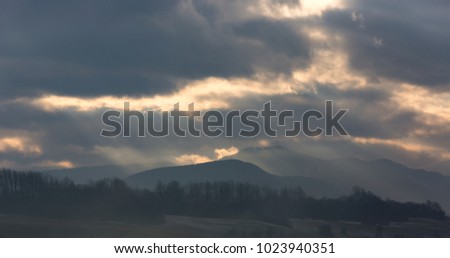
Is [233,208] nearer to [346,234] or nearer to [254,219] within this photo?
[254,219]

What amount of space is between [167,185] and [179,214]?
66.5 feet

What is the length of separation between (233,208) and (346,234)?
78.6 ft

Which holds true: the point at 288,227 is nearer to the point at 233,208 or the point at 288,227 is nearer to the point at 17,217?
the point at 233,208

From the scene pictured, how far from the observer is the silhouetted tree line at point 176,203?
116688mm

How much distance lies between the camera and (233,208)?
5022 inches

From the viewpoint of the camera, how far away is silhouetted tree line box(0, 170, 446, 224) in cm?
11669

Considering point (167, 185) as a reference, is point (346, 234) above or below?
below

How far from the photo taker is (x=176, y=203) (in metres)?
121

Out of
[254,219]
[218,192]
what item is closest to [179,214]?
[254,219]

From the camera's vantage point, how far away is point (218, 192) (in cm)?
13312

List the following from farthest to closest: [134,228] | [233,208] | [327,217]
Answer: [233,208]
[327,217]
[134,228]
